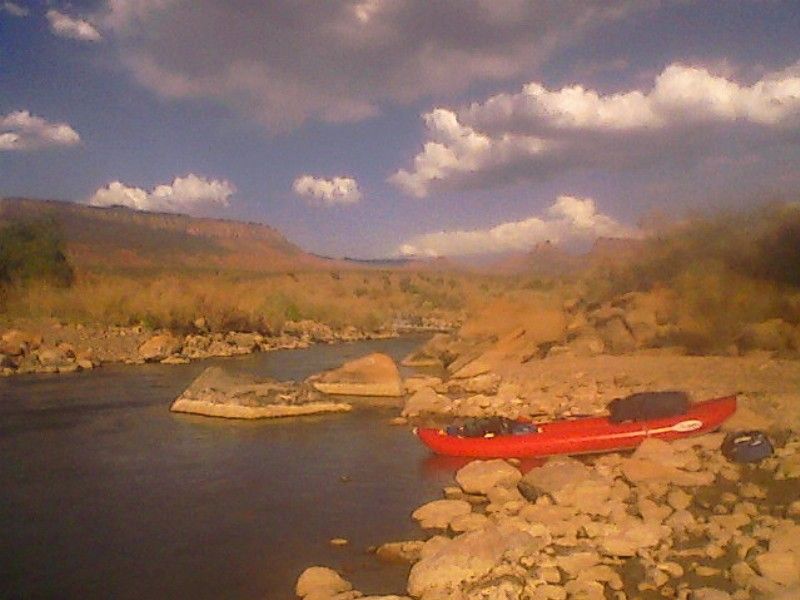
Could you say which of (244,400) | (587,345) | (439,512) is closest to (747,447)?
(439,512)

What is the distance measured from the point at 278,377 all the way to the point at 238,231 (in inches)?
5377

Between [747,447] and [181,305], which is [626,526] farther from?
[181,305]

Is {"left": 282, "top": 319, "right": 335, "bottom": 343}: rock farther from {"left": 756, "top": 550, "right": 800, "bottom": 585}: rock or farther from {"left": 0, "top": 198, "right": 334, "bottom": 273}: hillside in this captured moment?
{"left": 756, "top": 550, "right": 800, "bottom": 585}: rock

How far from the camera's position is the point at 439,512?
13.7 m

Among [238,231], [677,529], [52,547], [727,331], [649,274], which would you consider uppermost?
[238,231]

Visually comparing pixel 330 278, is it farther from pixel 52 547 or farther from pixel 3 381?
pixel 52 547

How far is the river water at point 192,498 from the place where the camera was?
1164cm

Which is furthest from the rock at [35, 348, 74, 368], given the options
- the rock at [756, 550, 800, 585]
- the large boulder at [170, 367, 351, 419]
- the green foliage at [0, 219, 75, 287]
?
the rock at [756, 550, 800, 585]

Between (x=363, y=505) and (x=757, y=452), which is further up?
(x=757, y=452)

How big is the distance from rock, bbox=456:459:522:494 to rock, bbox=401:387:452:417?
9067 millimetres

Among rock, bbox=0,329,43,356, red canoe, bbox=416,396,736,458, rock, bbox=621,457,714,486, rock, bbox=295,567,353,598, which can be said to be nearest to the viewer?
rock, bbox=295,567,353,598

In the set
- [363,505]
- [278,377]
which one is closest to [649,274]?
[278,377]

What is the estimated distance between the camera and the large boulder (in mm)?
24219

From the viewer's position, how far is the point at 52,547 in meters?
13.0
